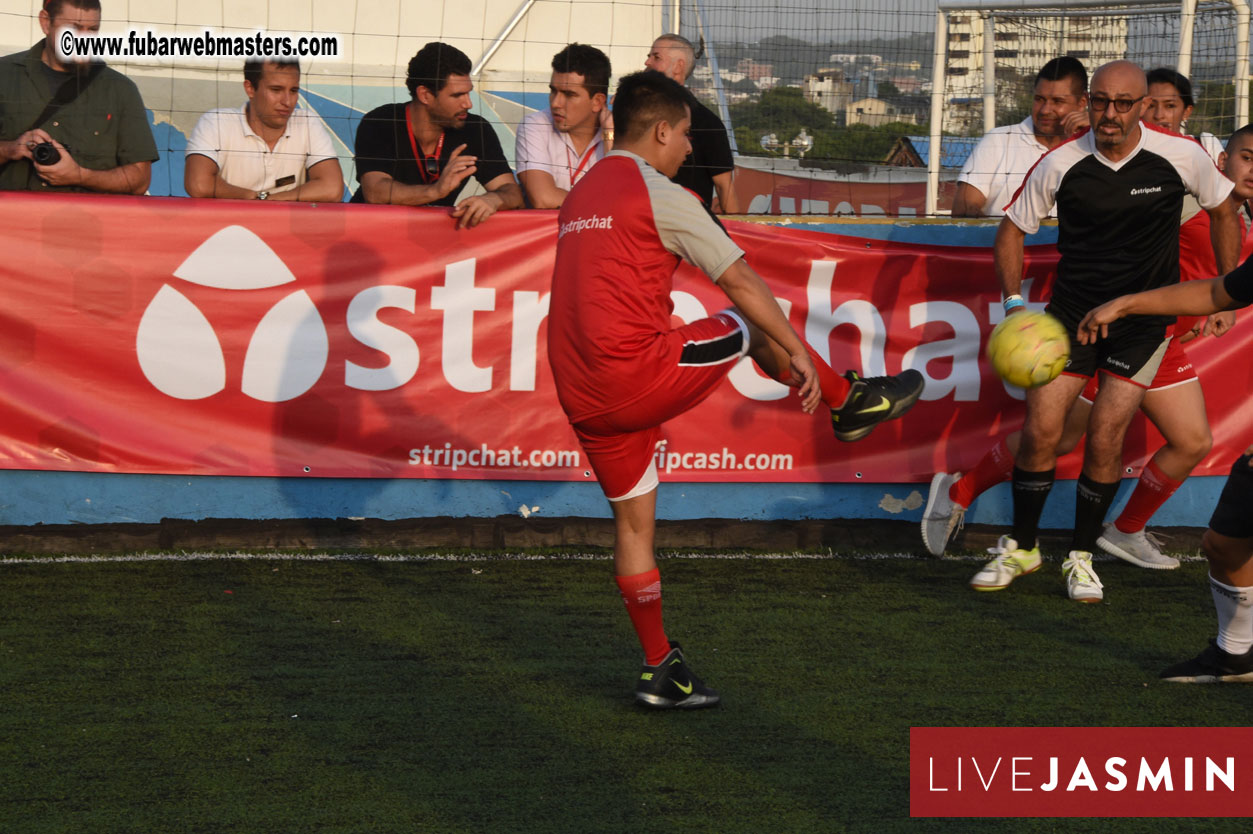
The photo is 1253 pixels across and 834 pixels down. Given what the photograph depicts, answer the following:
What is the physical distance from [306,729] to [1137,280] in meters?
4.06

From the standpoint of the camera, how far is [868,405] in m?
4.96

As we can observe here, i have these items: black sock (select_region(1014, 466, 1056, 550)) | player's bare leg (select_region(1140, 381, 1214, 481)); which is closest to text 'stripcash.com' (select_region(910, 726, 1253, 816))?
black sock (select_region(1014, 466, 1056, 550))

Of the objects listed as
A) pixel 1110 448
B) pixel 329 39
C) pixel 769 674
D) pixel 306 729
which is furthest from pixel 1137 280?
pixel 329 39

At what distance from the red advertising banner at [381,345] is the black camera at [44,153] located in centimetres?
21

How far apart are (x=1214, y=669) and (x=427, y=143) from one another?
4.61 meters

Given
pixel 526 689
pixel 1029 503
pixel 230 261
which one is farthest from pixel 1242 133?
pixel 230 261

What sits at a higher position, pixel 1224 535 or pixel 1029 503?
pixel 1224 535

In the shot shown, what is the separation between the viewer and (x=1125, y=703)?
183 inches

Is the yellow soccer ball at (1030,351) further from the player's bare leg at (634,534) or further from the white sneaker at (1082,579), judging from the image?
the player's bare leg at (634,534)

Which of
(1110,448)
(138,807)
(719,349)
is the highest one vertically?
(719,349)

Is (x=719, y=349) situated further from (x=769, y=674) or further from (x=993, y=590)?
(x=993, y=590)

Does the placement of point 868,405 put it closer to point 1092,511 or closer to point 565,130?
point 1092,511

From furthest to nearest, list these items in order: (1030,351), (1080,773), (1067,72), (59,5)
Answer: (1067,72) < (59,5) < (1030,351) < (1080,773)

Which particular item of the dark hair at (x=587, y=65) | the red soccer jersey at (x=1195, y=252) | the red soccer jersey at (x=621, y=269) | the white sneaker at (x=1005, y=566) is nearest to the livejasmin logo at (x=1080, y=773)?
the red soccer jersey at (x=621, y=269)
